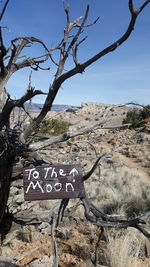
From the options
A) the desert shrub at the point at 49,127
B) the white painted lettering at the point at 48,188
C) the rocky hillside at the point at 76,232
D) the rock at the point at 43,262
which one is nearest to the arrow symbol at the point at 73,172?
the white painted lettering at the point at 48,188

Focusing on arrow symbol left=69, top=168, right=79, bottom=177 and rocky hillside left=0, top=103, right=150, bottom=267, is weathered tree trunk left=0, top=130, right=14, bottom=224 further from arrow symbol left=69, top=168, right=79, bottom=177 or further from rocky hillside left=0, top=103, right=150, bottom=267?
arrow symbol left=69, top=168, right=79, bottom=177

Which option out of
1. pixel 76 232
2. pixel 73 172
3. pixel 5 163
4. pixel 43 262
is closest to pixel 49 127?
pixel 76 232

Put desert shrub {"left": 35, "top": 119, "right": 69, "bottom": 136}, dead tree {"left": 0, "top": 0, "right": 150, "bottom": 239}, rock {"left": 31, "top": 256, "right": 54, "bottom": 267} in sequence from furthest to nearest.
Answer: desert shrub {"left": 35, "top": 119, "right": 69, "bottom": 136} < rock {"left": 31, "top": 256, "right": 54, "bottom": 267} < dead tree {"left": 0, "top": 0, "right": 150, "bottom": 239}

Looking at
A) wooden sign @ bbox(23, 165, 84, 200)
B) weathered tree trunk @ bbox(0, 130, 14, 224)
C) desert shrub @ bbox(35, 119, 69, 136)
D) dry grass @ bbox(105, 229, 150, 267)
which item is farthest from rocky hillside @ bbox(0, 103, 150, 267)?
wooden sign @ bbox(23, 165, 84, 200)

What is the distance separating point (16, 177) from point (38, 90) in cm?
150

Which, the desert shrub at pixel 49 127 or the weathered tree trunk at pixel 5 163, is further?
the desert shrub at pixel 49 127

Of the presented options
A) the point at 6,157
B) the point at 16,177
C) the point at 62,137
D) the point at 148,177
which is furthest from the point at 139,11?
the point at 148,177

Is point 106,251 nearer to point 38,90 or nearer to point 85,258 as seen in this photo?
point 85,258

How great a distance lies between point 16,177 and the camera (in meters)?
3.99

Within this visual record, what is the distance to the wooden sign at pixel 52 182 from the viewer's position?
300 centimetres

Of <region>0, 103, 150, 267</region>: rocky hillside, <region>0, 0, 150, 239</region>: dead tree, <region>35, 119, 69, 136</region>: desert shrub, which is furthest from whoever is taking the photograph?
<region>35, 119, 69, 136</region>: desert shrub

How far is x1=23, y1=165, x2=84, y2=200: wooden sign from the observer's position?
3002 millimetres

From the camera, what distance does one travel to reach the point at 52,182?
304 centimetres

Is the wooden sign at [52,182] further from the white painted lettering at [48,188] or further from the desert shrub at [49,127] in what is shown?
the desert shrub at [49,127]
